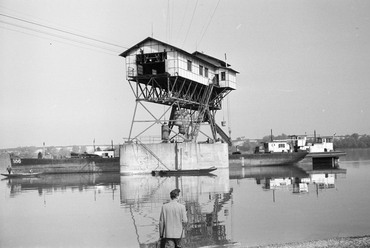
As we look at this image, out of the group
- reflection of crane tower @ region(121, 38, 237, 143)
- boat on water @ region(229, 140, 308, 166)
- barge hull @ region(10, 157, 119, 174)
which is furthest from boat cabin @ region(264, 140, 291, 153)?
barge hull @ region(10, 157, 119, 174)

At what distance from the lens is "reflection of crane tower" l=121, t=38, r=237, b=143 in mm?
44838

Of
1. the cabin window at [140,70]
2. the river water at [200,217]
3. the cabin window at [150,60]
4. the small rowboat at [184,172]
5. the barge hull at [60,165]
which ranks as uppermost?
the cabin window at [150,60]

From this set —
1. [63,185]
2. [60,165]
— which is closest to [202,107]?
[63,185]

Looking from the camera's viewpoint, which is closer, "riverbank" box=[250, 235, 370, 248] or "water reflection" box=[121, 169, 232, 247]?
"riverbank" box=[250, 235, 370, 248]

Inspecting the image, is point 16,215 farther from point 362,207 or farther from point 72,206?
point 362,207

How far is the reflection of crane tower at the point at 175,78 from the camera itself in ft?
147

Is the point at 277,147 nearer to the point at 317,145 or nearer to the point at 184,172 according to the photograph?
the point at 317,145

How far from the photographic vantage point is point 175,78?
4481 cm

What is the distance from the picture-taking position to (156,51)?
45.4 m

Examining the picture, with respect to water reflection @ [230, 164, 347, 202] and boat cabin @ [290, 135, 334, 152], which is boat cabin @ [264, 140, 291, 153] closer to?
boat cabin @ [290, 135, 334, 152]

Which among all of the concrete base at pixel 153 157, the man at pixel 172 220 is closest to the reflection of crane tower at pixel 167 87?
the concrete base at pixel 153 157

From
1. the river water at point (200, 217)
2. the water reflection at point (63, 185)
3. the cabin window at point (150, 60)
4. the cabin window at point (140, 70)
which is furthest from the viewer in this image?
the cabin window at point (140, 70)

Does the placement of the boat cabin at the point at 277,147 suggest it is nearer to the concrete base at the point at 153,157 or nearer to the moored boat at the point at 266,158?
the moored boat at the point at 266,158

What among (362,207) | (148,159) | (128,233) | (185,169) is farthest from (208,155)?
(128,233)
